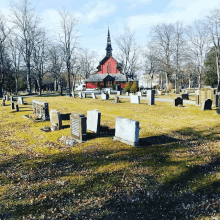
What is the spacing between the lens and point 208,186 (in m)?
5.35

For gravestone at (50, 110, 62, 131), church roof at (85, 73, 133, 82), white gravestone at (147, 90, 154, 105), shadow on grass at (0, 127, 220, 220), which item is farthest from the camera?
church roof at (85, 73, 133, 82)

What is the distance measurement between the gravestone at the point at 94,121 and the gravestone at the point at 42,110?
17.3ft

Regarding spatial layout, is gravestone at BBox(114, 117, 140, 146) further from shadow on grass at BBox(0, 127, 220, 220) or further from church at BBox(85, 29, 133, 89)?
church at BBox(85, 29, 133, 89)

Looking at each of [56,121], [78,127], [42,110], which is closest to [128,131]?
[78,127]

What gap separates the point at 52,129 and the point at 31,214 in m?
8.25

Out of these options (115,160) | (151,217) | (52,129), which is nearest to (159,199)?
(151,217)

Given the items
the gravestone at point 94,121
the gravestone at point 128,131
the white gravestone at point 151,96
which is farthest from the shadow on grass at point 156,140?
the white gravestone at point 151,96

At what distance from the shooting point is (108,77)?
57.5 metres

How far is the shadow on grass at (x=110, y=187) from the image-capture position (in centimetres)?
459

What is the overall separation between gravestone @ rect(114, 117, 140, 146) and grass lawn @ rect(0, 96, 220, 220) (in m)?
0.36

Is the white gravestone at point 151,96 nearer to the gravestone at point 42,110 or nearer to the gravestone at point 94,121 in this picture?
the gravestone at point 42,110

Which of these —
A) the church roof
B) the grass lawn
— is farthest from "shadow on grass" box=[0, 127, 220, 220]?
the church roof

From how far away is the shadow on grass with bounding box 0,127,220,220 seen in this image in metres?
4.59

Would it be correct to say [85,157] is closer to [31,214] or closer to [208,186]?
[31,214]
